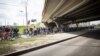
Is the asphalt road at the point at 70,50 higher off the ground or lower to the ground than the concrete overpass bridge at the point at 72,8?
lower

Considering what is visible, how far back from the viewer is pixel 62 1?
27516mm

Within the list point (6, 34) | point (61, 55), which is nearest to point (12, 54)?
point (61, 55)

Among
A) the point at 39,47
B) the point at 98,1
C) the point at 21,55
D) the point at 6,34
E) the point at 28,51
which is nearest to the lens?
the point at 21,55

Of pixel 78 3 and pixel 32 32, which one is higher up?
pixel 78 3

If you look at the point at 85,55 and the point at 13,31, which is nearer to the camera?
the point at 85,55

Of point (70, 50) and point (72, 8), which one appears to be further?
point (72, 8)

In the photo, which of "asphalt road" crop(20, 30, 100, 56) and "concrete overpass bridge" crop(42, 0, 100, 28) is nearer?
"asphalt road" crop(20, 30, 100, 56)

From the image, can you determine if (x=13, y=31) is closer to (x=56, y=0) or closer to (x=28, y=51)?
(x=56, y=0)

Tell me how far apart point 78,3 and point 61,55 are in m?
17.5

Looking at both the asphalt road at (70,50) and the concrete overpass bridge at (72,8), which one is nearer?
the asphalt road at (70,50)

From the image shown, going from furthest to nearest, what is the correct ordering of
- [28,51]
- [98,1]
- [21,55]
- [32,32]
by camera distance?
[32,32]
[98,1]
[28,51]
[21,55]

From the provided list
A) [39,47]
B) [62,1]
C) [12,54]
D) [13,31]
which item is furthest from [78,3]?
[12,54]

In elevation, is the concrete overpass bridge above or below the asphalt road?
above

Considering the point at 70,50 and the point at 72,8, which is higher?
the point at 72,8
